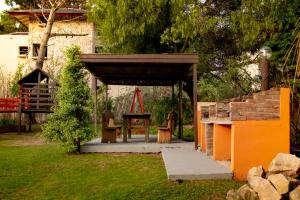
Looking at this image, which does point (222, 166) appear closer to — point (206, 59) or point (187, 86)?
point (206, 59)

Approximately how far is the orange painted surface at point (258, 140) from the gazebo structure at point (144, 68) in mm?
3002

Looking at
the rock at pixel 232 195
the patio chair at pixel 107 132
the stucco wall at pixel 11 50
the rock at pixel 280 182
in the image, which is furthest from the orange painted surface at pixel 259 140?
the stucco wall at pixel 11 50

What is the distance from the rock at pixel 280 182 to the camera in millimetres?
4543

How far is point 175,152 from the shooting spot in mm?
8523

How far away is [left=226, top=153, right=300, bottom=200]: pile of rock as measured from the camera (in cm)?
454

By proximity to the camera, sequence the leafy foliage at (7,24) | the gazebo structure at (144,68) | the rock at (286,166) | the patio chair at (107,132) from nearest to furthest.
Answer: the rock at (286,166), the gazebo structure at (144,68), the patio chair at (107,132), the leafy foliage at (7,24)

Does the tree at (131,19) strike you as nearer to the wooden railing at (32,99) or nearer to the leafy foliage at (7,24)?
the wooden railing at (32,99)

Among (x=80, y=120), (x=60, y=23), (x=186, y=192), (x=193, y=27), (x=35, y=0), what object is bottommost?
(x=186, y=192)

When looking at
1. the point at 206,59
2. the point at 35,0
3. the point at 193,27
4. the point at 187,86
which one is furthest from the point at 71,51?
the point at 35,0

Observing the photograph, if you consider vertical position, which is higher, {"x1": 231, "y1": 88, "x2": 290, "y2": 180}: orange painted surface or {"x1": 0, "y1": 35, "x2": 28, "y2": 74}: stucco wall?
{"x1": 0, "y1": 35, "x2": 28, "y2": 74}: stucco wall

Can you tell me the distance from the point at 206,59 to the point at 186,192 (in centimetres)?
931

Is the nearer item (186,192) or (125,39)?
(186,192)

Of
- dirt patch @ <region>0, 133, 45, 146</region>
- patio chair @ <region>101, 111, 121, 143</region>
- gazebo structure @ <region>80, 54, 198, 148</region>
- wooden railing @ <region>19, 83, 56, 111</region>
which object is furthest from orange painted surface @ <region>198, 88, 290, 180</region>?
wooden railing @ <region>19, 83, 56, 111</region>

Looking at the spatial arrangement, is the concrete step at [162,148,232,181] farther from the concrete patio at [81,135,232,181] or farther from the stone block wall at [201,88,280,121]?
the stone block wall at [201,88,280,121]
